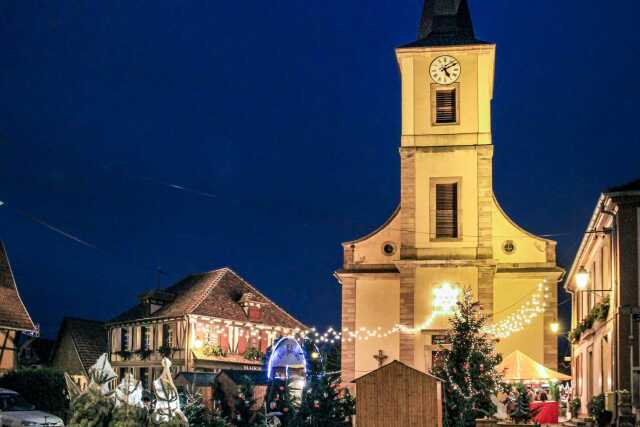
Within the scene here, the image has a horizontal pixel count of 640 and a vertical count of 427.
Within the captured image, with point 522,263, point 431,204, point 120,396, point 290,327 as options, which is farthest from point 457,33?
point 120,396

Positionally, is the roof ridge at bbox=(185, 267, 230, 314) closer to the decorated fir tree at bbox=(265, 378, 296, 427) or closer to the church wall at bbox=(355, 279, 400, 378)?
the church wall at bbox=(355, 279, 400, 378)

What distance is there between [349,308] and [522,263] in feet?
23.4

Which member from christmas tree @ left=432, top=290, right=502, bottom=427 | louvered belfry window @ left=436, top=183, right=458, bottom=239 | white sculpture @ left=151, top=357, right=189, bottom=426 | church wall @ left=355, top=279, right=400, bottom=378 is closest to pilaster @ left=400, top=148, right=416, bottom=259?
louvered belfry window @ left=436, top=183, right=458, bottom=239

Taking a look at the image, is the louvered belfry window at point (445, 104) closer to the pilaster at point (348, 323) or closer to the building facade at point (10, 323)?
the pilaster at point (348, 323)

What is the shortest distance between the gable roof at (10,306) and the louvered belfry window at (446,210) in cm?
1645

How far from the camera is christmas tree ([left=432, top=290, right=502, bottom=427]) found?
26266 mm

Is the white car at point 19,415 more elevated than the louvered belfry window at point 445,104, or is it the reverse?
the louvered belfry window at point 445,104

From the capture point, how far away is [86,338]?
2370 inches

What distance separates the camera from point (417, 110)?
39250 millimetres

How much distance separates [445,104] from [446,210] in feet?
14.2

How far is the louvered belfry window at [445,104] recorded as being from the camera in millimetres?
39250

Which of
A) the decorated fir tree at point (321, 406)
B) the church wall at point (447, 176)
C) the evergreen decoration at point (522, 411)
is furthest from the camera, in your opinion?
the church wall at point (447, 176)

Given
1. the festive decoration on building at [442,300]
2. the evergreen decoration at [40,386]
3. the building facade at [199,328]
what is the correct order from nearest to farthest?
1. the evergreen decoration at [40,386]
2. the festive decoration on building at [442,300]
3. the building facade at [199,328]

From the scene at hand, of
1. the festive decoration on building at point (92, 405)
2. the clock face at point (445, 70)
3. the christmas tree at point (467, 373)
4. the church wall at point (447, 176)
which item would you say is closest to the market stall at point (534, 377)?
the christmas tree at point (467, 373)
